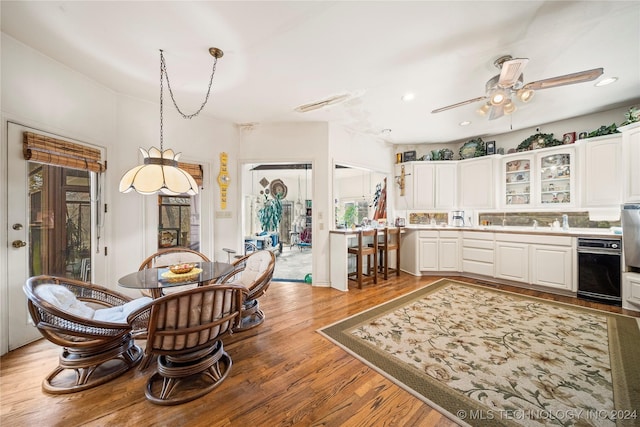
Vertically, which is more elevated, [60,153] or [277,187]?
[277,187]

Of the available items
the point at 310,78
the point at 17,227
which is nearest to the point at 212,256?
the point at 17,227

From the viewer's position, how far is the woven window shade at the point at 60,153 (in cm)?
221

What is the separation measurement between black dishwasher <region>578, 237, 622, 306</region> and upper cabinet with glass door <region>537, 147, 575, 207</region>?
3.09 feet

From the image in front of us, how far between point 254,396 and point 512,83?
3.62 m

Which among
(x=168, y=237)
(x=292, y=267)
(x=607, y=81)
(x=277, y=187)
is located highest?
(x=607, y=81)

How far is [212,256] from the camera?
379 centimetres

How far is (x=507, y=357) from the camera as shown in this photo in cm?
196

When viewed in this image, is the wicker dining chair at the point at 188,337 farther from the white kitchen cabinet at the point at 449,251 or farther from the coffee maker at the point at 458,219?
the coffee maker at the point at 458,219

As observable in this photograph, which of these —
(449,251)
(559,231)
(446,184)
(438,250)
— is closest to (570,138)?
(559,231)

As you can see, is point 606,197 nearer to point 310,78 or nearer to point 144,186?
point 310,78

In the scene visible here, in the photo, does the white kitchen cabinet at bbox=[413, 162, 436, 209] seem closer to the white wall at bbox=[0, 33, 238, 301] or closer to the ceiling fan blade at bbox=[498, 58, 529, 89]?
the ceiling fan blade at bbox=[498, 58, 529, 89]

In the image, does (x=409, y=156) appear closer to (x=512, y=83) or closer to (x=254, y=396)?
(x=512, y=83)

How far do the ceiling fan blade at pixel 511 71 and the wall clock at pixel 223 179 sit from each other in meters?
3.88

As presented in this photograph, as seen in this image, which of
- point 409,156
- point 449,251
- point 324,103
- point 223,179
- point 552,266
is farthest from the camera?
point 409,156
